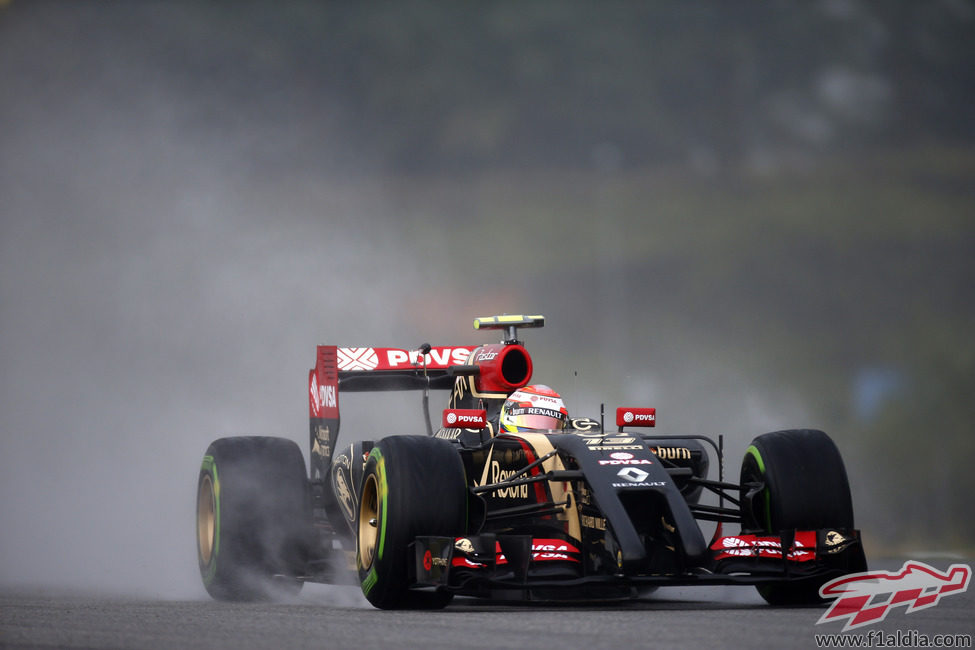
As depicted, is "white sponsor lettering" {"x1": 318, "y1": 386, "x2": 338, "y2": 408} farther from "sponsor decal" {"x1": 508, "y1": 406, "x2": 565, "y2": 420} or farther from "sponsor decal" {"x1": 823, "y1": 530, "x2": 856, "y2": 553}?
"sponsor decal" {"x1": 823, "y1": 530, "x2": 856, "y2": 553}

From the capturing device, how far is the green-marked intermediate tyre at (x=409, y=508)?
10359 mm

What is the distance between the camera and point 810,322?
23.6 meters

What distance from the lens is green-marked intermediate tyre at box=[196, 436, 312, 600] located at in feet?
44.4

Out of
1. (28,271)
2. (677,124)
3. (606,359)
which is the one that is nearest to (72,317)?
(28,271)

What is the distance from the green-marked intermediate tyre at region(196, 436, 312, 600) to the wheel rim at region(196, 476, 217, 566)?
584 mm

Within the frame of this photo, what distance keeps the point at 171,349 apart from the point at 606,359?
729cm

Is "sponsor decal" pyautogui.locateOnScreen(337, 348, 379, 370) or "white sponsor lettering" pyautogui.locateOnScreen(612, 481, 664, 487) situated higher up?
"sponsor decal" pyautogui.locateOnScreen(337, 348, 379, 370)

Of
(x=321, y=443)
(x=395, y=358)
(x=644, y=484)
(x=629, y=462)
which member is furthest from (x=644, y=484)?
(x=321, y=443)

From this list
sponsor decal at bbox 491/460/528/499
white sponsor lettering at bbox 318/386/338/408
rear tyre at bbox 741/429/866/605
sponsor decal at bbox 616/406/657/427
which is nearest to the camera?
rear tyre at bbox 741/429/866/605

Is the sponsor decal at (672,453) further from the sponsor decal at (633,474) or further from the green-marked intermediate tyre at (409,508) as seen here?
the green-marked intermediate tyre at (409,508)

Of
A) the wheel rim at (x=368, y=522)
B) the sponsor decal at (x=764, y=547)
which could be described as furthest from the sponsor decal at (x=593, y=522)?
the wheel rim at (x=368, y=522)

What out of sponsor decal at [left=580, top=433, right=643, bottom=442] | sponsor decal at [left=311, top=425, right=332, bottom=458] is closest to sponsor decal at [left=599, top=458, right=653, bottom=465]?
sponsor decal at [left=580, top=433, right=643, bottom=442]

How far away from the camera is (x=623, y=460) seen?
10.8 m

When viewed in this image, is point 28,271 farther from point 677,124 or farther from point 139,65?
point 677,124
